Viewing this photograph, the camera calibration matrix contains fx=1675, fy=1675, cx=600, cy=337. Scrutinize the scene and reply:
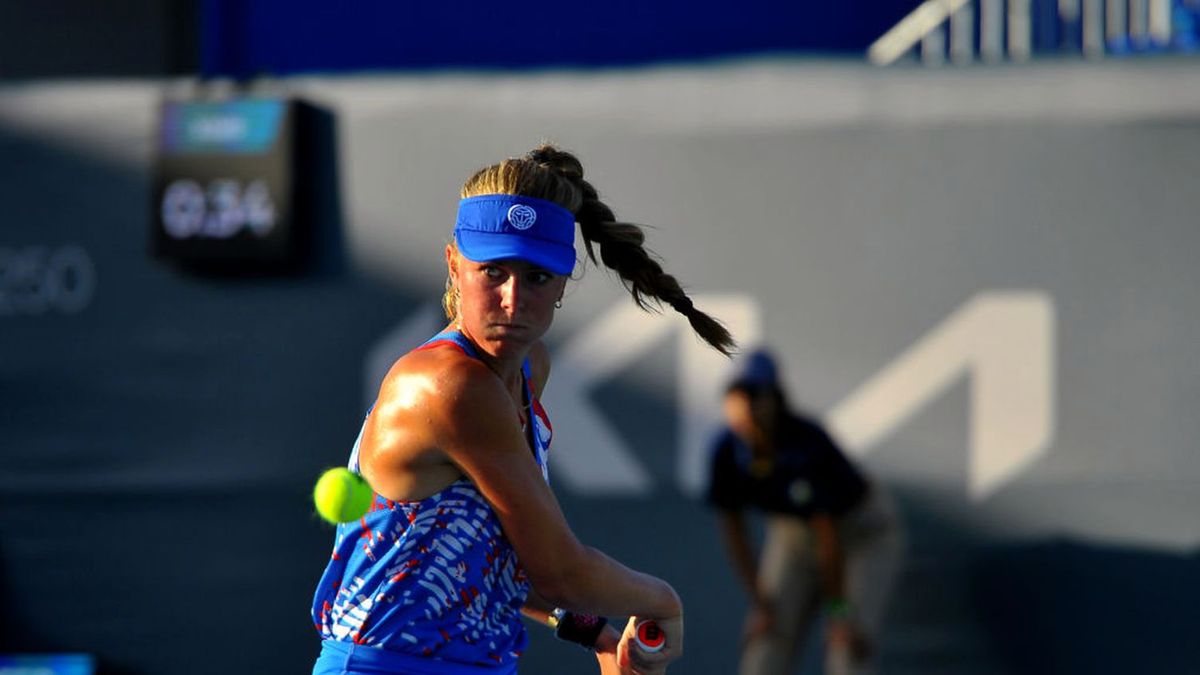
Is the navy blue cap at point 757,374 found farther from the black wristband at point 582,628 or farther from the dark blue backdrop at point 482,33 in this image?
the dark blue backdrop at point 482,33

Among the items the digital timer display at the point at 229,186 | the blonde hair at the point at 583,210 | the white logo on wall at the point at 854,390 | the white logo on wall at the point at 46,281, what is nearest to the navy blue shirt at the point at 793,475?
the white logo on wall at the point at 854,390

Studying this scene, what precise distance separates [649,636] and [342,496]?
57 cm

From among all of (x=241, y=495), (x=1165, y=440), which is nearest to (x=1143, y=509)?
(x=1165, y=440)

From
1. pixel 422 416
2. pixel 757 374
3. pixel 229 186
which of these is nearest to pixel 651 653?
pixel 422 416

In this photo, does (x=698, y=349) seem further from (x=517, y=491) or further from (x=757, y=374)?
(x=517, y=491)

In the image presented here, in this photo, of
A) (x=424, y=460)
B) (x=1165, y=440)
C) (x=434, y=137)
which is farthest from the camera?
(x=434, y=137)

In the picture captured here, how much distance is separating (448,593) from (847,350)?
3676mm

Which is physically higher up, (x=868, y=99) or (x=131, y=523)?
(x=868, y=99)

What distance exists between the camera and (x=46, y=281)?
6742mm

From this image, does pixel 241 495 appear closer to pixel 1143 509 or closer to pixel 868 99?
pixel 868 99

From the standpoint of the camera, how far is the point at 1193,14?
8055 mm

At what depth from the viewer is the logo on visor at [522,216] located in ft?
8.64

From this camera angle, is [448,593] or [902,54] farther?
[902,54]

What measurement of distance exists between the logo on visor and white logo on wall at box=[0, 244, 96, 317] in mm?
4485
